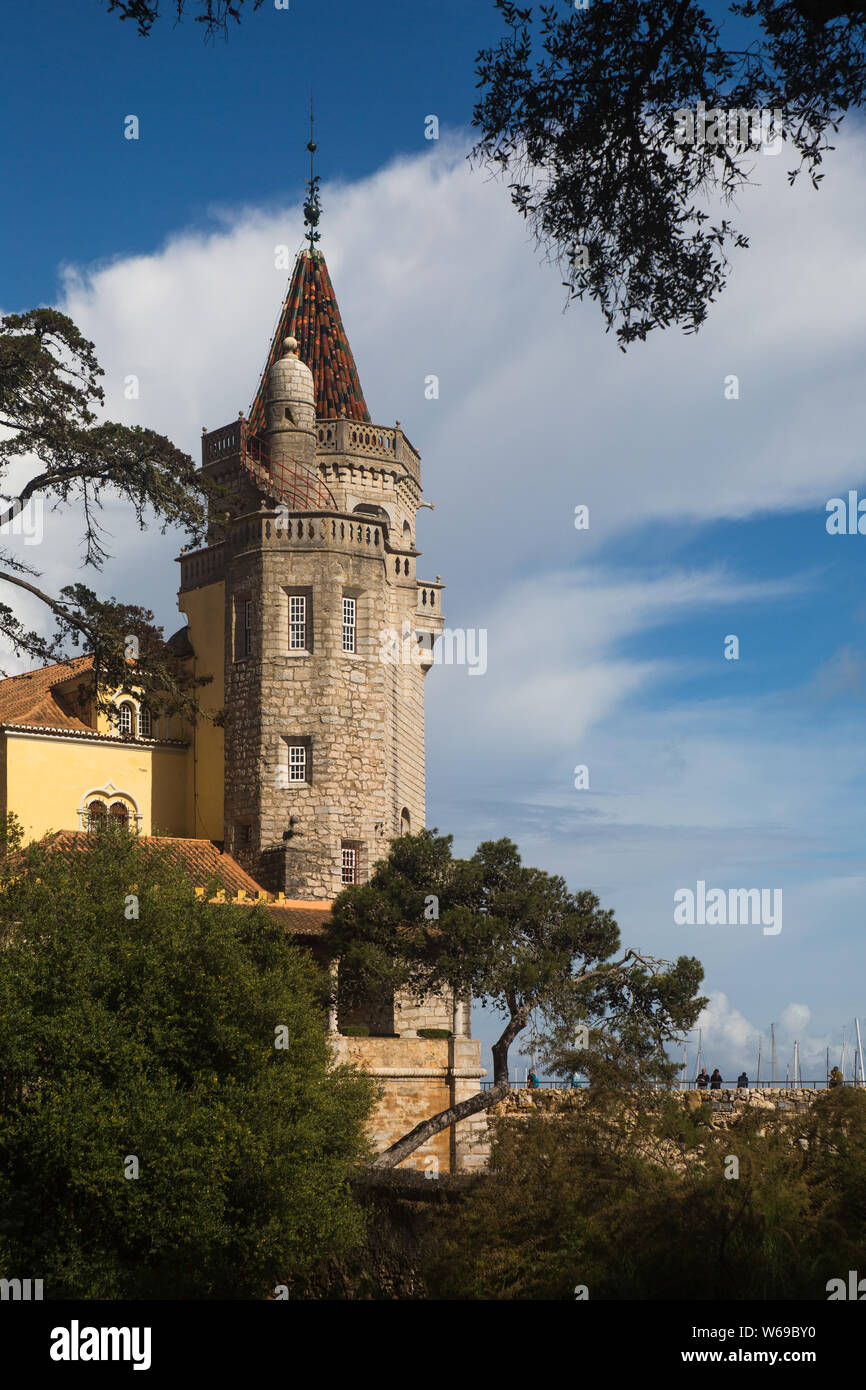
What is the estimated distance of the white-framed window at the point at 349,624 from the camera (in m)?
41.0

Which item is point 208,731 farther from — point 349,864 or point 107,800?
point 349,864

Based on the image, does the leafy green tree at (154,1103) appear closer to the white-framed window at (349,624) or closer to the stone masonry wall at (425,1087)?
the stone masonry wall at (425,1087)

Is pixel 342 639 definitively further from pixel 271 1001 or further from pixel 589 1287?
pixel 589 1287

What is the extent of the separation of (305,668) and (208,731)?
3666 mm

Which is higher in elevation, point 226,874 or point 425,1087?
point 226,874

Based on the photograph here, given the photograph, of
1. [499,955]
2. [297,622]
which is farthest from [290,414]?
[499,955]

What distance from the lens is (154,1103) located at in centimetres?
2255

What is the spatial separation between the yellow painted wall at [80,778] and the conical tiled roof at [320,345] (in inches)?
474

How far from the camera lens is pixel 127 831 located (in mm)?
31000

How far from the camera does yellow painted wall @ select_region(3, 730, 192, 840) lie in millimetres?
38281

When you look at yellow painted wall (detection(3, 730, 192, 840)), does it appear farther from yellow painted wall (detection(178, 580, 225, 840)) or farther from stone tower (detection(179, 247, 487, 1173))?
stone tower (detection(179, 247, 487, 1173))

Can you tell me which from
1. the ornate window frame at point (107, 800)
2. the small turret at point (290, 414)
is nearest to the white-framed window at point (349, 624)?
the small turret at point (290, 414)

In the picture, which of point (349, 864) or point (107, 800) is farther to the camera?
point (107, 800)

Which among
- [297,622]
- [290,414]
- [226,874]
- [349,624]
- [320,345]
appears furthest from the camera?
[320,345]
